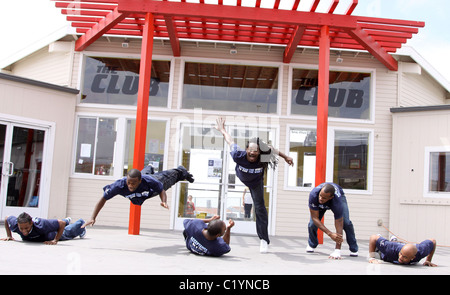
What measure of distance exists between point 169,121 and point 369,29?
4554mm

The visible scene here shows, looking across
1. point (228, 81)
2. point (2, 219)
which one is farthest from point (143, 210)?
point (228, 81)

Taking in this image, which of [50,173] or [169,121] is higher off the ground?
[169,121]

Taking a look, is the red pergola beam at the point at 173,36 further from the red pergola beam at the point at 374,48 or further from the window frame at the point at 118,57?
the red pergola beam at the point at 374,48

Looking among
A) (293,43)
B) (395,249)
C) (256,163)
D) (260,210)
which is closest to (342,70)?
(293,43)

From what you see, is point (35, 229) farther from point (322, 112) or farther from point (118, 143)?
point (322, 112)

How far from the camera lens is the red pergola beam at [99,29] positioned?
823 centimetres

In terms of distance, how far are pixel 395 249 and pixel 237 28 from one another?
5.37 m

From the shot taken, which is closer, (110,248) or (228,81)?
(110,248)

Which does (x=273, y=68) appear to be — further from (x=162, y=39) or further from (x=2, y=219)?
(x=2, y=219)

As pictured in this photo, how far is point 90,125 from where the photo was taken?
9641 millimetres

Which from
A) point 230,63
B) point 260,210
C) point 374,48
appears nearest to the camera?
point 260,210

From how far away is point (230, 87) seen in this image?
9844 mm

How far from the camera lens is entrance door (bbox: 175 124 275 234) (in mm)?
9344
